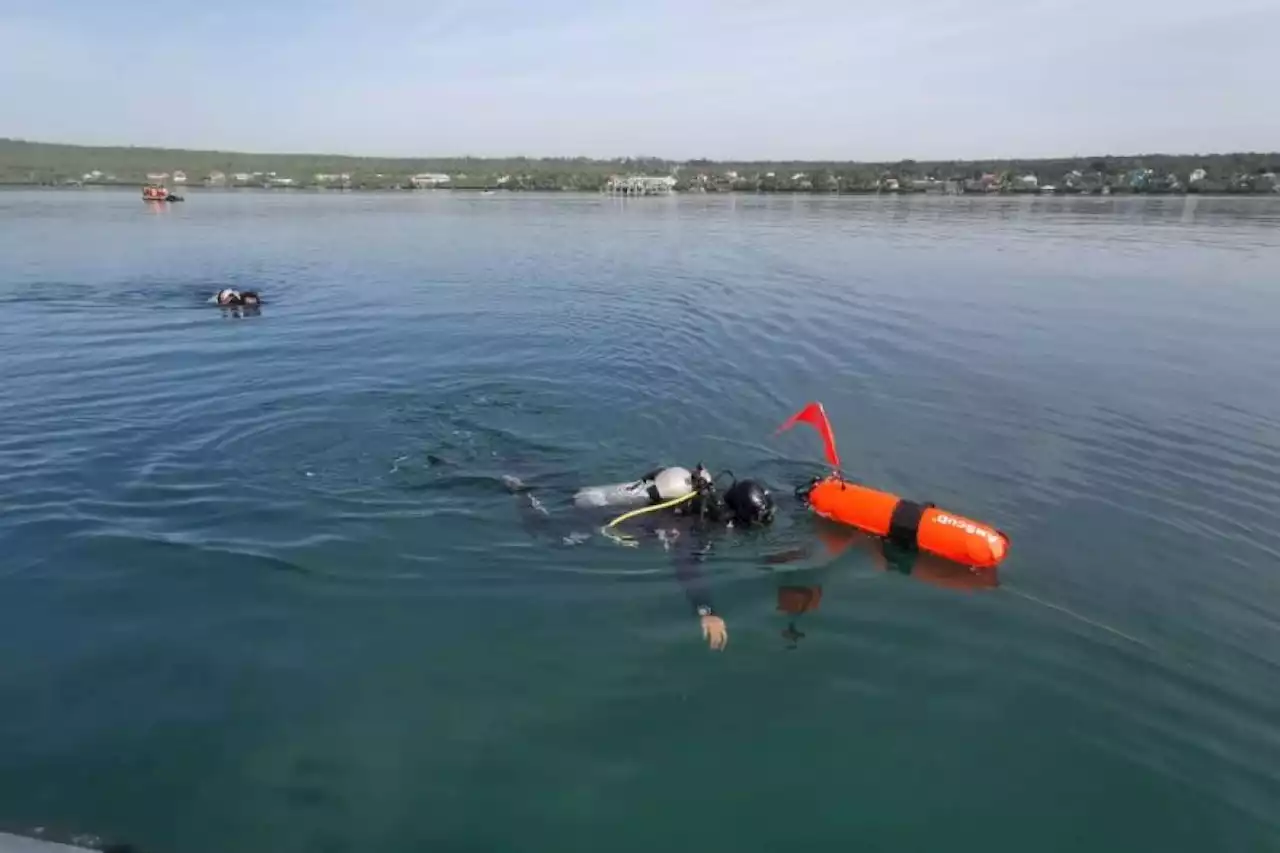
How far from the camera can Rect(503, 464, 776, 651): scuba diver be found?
1002 cm

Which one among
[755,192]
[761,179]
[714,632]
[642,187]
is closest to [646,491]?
[714,632]

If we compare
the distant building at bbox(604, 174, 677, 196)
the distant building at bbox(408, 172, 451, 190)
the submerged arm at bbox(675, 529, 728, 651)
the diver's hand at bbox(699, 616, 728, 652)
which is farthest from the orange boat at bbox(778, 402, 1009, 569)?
the distant building at bbox(408, 172, 451, 190)

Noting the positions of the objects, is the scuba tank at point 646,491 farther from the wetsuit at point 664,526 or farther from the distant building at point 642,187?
the distant building at point 642,187

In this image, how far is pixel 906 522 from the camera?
10023 millimetres

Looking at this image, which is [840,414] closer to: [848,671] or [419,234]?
[848,671]

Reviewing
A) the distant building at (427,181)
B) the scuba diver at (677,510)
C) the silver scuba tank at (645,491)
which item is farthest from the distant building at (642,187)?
the scuba diver at (677,510)

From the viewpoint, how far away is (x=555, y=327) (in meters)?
24.1

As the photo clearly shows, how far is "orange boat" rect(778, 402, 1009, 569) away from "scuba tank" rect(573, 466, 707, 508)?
6.37 feet

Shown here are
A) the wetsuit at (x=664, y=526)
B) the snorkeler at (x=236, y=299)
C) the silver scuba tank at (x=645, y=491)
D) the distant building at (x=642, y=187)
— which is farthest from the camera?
the distant building at (x=642, y=187)

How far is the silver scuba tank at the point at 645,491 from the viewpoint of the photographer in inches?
399

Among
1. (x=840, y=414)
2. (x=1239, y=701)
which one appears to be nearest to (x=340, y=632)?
(x=1239, y=701)

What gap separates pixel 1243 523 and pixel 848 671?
687 cm

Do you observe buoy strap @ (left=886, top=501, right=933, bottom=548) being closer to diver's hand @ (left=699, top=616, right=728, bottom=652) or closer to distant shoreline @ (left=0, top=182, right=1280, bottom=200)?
diver's hand @ (left=699, top=616, right=728, bottom=652)

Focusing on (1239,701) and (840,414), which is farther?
(840,414)
